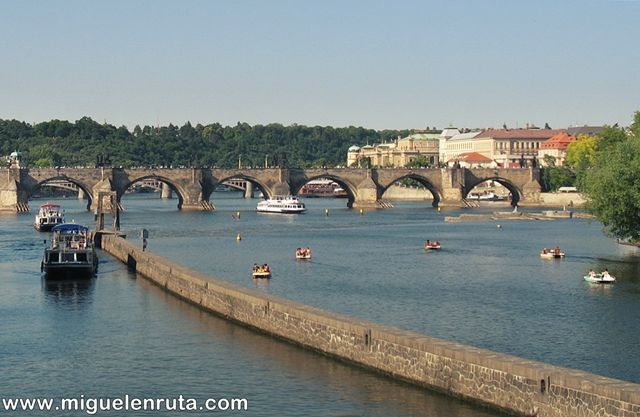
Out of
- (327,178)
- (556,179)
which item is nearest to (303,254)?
(327,178)

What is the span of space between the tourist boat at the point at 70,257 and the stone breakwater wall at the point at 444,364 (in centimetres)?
2159

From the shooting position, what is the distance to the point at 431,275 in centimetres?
7150

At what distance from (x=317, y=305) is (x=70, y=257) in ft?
65.4

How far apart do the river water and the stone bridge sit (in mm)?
50728

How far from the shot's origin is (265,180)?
552 feet

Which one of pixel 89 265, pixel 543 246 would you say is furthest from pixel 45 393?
pixel 543 246

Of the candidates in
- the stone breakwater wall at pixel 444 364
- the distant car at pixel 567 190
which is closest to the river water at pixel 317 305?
the stone breakwater wall at pixel 444 364

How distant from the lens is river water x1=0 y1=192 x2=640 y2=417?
36.2 metres

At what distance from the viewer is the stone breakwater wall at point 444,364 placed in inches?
1085

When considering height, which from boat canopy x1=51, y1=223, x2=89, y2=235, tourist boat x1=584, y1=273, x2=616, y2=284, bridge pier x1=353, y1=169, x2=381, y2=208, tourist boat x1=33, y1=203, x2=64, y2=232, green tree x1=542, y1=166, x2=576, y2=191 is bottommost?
tourist boat x1=584, y1=273, x2=616, y2=284

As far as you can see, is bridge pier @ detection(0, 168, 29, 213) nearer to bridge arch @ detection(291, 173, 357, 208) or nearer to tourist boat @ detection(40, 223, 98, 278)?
bridge arch @ detection(291, 173, 357, 208)

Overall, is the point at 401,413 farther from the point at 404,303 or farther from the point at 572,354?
the point at 404,303

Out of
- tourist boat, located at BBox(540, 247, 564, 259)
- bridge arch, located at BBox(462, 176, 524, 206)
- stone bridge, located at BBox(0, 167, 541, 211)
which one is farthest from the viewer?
bridge arch, located at BBox(462, 176, 524, 206)

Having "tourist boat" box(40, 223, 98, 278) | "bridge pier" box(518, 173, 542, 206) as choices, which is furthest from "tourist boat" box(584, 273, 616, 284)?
"bridge pier" box(518, 173, 542, 206)
